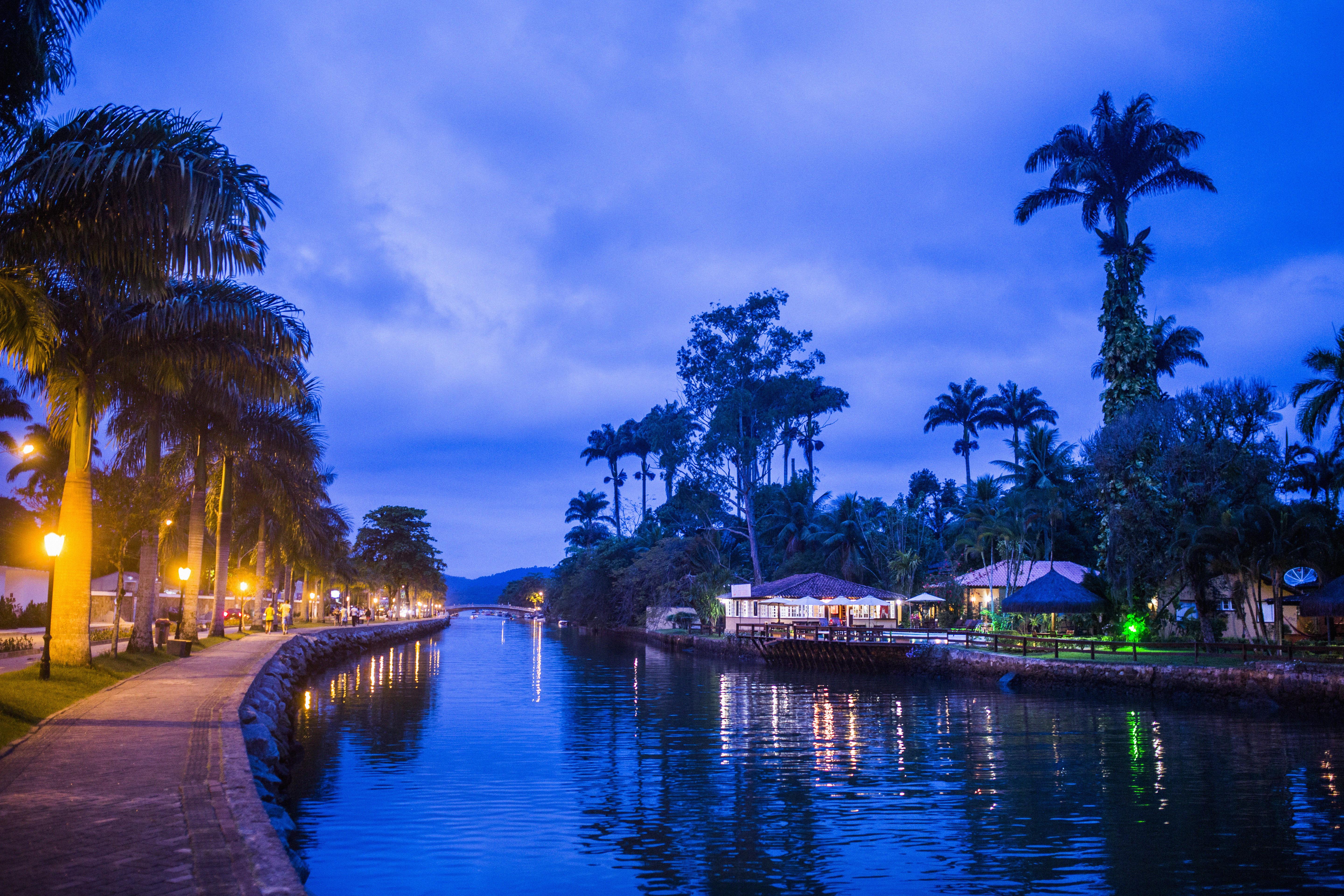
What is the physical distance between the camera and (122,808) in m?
9.54

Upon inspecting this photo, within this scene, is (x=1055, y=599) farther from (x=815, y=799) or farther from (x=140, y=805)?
(x=140, y=805)

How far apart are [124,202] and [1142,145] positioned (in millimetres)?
44822

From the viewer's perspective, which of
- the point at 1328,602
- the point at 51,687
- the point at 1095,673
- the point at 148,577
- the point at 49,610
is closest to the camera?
the point at 51,687

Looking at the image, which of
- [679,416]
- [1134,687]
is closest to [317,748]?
[1134,687]

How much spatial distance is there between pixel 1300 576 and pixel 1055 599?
881 centimetres

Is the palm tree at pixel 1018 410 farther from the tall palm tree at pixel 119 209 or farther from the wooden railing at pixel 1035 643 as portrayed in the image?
the tall palm tree at pixel 119 209

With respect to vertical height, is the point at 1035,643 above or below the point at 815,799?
above

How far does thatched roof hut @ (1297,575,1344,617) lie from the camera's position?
3103 centimetres

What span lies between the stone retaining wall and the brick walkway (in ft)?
0.70


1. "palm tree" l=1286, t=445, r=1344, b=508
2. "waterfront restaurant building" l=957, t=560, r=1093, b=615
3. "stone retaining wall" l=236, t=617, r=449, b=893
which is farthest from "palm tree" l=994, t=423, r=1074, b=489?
"stone retaining wall" l=236, t=617, r=449, b=893

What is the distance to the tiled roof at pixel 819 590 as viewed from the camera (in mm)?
55781

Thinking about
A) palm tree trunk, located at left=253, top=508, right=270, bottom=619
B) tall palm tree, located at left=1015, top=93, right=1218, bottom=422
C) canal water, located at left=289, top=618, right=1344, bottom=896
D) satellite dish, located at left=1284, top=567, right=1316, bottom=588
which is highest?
tall palm tree, located at left=1015, top=93, right=1218, bottom=422

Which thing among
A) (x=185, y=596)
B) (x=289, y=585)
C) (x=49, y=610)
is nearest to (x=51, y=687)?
(x=49, y=610)

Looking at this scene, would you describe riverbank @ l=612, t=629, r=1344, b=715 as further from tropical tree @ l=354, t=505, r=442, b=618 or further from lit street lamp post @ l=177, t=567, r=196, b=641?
tropical tree @ l=354, t=505, r=442, b=618
